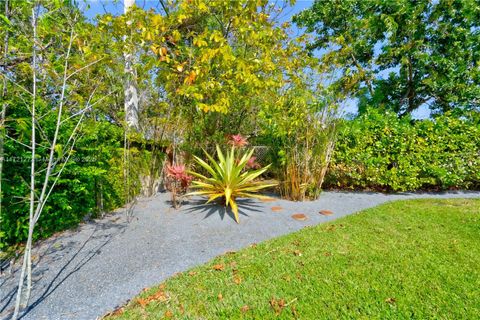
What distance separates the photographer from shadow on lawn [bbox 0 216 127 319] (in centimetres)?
191

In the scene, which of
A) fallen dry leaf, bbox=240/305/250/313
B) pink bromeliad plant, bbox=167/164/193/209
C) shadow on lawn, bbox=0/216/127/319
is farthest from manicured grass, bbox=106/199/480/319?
pink bromeliad plant, bbox=167/164/193/209

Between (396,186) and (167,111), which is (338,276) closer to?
(396,186)

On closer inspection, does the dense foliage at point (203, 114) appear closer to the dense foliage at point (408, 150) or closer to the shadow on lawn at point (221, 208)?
the dense foliage at point (408, 150)

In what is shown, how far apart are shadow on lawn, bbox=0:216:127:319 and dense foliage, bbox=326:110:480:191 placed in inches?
186

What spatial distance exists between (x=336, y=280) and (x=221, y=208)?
7.79 ft

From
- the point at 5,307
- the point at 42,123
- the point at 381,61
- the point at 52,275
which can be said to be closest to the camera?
the point at 5,307

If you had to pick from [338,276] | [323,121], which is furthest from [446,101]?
[338,276]

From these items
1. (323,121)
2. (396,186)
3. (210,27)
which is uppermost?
(210,27)

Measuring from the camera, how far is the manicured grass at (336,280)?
1751 mm

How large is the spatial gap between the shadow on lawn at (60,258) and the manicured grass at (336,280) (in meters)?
0.76

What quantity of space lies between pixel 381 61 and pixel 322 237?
9.44 metres

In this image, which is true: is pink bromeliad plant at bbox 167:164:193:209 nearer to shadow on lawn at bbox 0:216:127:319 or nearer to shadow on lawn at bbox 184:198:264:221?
shadow on lawn at bbox 184:198:264:221

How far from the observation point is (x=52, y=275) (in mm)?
2203

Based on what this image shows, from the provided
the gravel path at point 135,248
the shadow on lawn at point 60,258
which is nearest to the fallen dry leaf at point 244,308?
the gravel path at point 135,248
